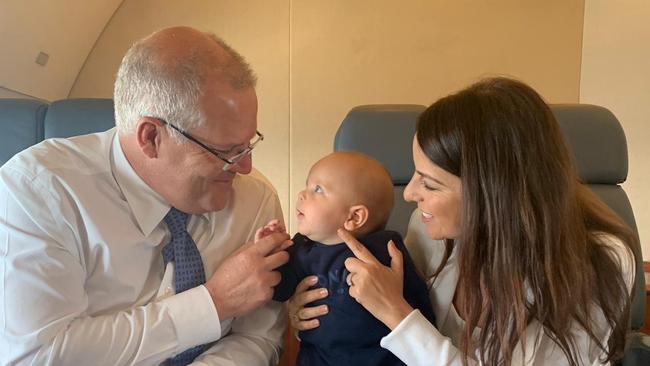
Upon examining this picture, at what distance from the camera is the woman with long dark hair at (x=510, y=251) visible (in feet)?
3.33

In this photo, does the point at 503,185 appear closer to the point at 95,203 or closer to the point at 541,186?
the point at 541,186

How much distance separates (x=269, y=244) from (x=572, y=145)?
0.97 meters

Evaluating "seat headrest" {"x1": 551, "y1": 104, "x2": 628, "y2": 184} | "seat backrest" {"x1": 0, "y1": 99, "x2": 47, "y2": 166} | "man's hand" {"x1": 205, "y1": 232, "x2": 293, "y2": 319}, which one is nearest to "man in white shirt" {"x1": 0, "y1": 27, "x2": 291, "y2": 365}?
"man's hand" {"x1": 205, "y1": 232, "x2": 293, "y2": 319}

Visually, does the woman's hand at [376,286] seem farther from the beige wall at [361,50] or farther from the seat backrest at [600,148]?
the beige wall at [361,50]

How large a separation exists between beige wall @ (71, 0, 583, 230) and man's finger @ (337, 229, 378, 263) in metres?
1.55

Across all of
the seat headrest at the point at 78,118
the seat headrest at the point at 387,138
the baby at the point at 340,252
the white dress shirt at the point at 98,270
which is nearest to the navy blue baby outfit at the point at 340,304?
the baby at the point at 340,252

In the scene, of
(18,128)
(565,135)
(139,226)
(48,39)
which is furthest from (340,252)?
(48,39)

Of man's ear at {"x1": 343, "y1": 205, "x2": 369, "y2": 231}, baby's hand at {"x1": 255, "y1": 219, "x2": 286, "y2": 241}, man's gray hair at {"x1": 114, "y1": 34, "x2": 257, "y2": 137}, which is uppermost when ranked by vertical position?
man's gray hair at {"x1": 114, "y1": 34, "x2": 257, "y2": 137}

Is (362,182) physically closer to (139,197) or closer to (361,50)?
(139,197)

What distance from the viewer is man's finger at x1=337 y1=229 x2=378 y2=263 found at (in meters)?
1.10

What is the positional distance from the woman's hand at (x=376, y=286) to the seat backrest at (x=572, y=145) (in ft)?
1.86

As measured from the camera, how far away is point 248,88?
1.14 meters

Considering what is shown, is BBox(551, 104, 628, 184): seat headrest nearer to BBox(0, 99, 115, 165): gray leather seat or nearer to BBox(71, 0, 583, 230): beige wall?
BBox(71, 0, 583, 230): beige wall

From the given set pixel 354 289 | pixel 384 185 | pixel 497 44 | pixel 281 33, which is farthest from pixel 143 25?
pixel 354 289
